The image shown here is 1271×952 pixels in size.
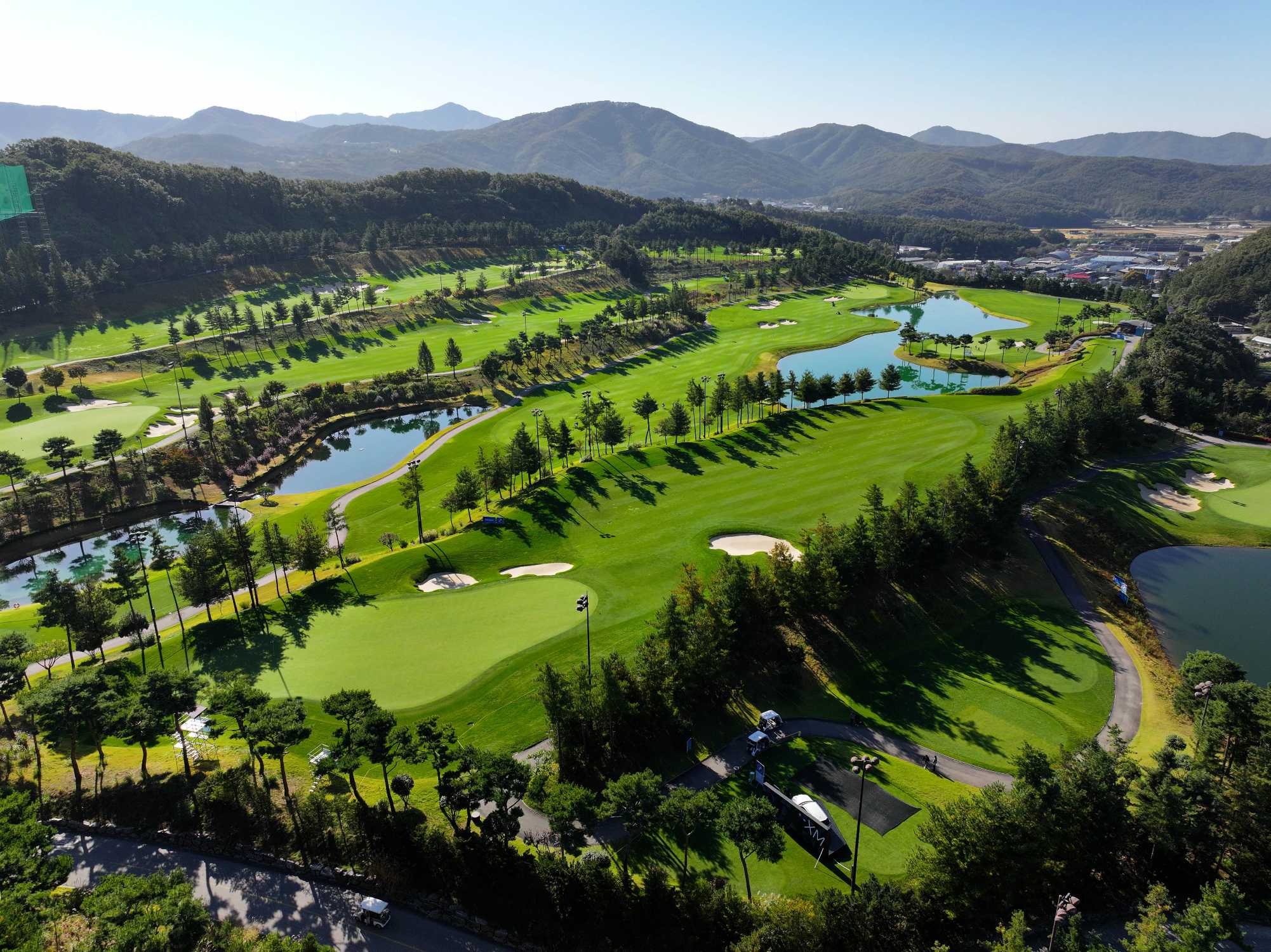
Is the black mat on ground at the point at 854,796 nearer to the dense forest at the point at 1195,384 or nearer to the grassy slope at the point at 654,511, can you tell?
the grassy slope at the point at 654,511

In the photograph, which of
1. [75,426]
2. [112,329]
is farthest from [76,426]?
[112,329]

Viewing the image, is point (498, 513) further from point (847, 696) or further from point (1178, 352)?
point (1178, 352)

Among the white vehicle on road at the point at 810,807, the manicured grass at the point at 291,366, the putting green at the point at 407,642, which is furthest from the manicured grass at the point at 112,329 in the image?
the white vehicle on road at the point at 810,807

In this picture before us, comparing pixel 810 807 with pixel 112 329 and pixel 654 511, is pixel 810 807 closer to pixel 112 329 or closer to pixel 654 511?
pixel 654 511

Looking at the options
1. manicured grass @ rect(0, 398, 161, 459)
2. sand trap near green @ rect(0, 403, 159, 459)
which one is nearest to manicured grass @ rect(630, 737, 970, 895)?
manicured grass @ rect(0, 398, 161, 459)

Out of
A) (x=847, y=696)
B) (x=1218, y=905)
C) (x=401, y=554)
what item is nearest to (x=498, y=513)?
(x=401, y=554)

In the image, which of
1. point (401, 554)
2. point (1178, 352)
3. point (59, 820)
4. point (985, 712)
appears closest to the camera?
point (59, 820)
